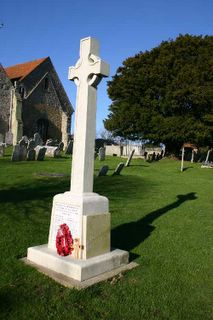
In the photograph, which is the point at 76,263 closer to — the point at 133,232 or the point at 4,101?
the point at 133,232

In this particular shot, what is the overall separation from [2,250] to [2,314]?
180 cm

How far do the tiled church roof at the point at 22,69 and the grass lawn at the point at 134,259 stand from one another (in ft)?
103

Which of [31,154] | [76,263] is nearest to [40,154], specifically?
[31,154]

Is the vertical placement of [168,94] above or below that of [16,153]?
above

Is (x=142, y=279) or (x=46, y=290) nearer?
(x=46, y=290)

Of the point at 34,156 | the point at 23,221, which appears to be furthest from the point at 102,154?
the point at 23,221

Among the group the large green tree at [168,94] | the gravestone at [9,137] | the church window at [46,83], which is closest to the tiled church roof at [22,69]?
the church window at [46,83]

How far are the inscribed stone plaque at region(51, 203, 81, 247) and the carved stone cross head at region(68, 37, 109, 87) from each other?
1784 millimetres

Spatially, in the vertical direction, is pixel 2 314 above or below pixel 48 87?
below

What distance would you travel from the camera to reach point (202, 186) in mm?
13633

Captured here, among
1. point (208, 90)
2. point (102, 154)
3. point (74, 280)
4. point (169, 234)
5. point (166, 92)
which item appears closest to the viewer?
point (74, 280)

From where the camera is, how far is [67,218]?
5.07 m

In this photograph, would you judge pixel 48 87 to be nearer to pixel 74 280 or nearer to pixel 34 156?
pixel 34 156

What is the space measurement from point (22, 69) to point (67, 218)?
39.4 m
